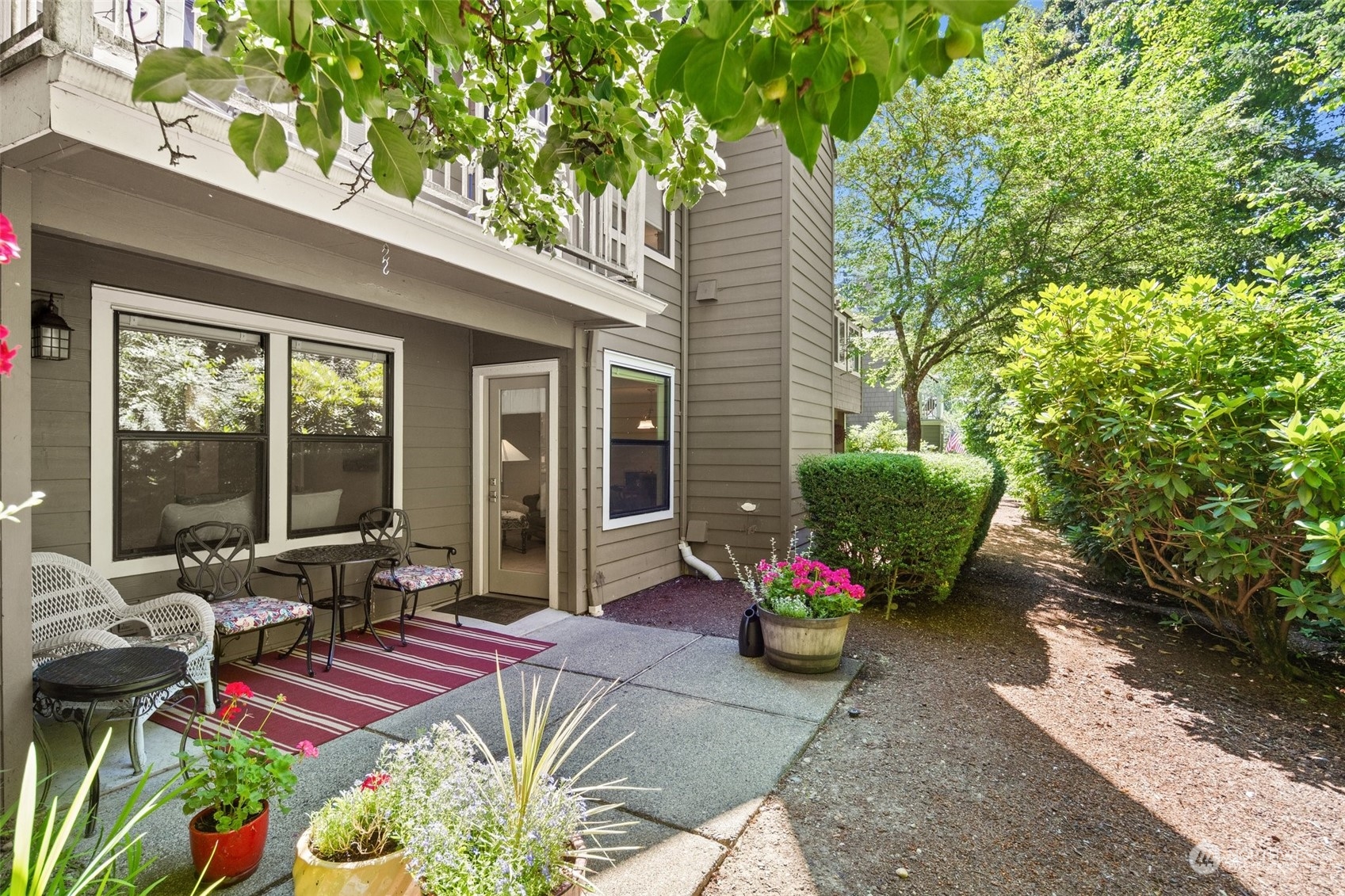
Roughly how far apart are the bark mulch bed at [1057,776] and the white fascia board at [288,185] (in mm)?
2977

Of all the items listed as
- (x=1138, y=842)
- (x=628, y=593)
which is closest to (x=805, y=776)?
(x=1138, y=842)

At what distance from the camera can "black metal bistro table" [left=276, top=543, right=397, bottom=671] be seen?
12.9 ft

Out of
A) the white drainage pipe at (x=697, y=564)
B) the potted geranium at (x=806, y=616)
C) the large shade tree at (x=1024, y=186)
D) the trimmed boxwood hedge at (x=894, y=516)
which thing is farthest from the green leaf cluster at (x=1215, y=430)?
the large shade tree at (x=1024, y=186)

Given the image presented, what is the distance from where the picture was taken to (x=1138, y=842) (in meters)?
2.35

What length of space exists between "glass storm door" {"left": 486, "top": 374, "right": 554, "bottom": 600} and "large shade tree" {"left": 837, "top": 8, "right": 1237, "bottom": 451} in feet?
22.5

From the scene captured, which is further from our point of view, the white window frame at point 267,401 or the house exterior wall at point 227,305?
the white window frame at point 267,401

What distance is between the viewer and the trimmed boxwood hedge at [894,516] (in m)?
4.96

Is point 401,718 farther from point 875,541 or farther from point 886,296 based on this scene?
point 886,296

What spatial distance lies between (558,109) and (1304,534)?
4691 mm

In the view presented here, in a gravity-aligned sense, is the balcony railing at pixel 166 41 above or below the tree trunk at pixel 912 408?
above

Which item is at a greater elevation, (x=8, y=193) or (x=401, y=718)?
(x=8, y=193)

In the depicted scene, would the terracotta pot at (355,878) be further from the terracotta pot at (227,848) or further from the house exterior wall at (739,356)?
the house exterior wall at (739,356)

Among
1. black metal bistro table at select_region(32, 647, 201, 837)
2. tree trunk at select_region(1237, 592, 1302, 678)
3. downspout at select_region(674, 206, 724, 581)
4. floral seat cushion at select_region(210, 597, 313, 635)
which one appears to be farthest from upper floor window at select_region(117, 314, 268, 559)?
tree trunk at select_region(1237, 592, 1302, 678)

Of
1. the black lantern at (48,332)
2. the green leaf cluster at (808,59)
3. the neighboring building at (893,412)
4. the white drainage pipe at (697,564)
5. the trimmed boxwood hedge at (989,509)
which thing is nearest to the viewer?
the green leaf cluster at (808,59)
